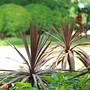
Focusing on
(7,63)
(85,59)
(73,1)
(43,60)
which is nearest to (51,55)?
(85,59)

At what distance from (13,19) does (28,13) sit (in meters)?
1.16

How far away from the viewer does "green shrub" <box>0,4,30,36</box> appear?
67.4 feet

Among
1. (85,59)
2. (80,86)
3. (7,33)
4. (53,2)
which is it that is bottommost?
(80,86)

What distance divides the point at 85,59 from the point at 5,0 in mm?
18369

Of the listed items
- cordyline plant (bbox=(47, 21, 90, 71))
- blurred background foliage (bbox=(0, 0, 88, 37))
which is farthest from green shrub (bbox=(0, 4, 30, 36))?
cordyline plant (bbox=(47, 21, 90, 71))

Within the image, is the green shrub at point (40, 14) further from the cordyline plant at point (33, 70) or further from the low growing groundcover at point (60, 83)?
the low growing groundcover at point (60, 83)

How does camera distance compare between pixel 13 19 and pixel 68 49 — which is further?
pixel 13 19

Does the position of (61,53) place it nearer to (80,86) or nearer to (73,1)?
(80,86)

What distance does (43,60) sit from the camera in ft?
14.1

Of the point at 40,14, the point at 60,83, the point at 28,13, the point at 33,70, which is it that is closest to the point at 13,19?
the point at 28,13

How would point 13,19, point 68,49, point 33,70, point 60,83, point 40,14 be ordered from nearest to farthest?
point 60,83, point 33,70, point 68,49, point 13,19, point 40,14

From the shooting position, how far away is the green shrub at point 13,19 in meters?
20.5

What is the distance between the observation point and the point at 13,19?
20.8m

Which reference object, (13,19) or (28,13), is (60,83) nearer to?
(13,19)
